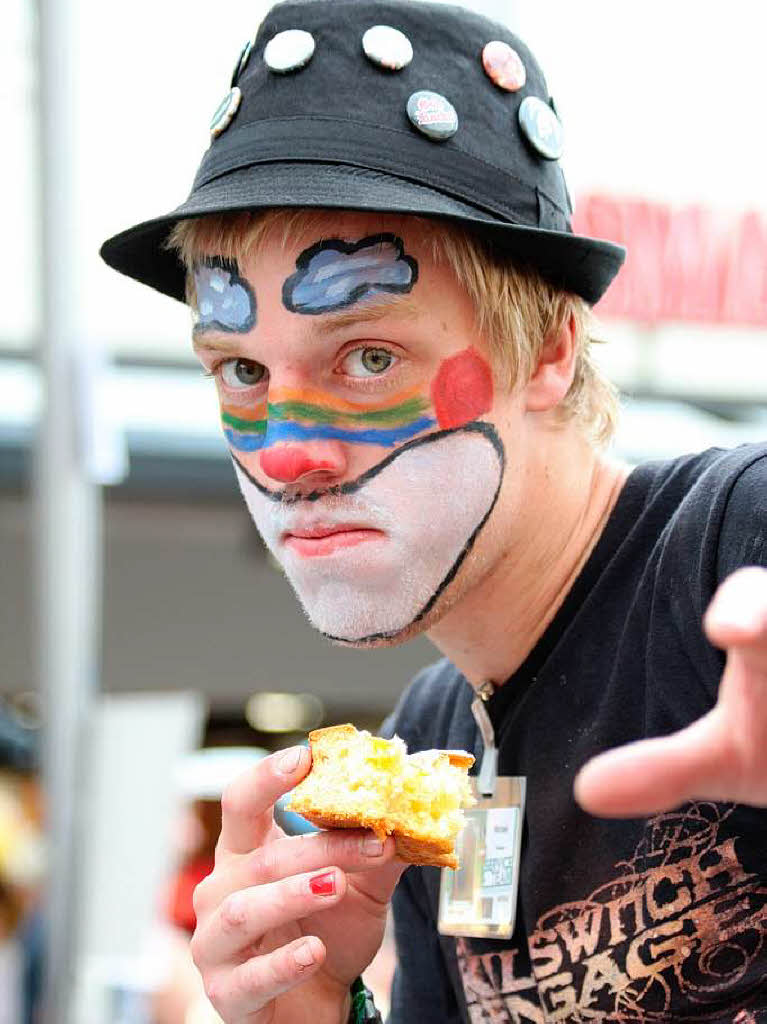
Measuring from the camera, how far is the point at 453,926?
2.12 metres

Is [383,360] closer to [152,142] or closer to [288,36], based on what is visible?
[288,36]

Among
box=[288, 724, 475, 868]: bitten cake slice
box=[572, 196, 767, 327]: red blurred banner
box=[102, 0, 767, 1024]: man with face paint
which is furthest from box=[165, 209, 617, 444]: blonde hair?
box=[572, 196, 767, 327]: red blurred banner

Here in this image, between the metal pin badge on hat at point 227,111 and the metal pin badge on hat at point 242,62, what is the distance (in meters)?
0.03

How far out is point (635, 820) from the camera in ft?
6.23

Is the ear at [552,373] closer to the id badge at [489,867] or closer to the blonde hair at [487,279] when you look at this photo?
the blonde hair at [487,279]

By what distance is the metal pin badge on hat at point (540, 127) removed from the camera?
205cm

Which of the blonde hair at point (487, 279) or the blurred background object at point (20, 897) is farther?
the blurred background object at point (20, 897)

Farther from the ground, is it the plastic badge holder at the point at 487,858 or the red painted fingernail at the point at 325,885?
the red painted fingernail at the point at 325,885

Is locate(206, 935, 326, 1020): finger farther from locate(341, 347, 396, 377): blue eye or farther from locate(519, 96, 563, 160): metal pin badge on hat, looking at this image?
locate(519, 96, 563, 160): metal pin badge on hat

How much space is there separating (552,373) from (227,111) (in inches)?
24.8

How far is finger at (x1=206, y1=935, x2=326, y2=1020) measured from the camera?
1797mm

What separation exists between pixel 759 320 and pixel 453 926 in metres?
7.11

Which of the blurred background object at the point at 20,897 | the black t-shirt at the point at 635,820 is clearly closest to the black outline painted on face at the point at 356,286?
the black t-shirt at the point at 635,820

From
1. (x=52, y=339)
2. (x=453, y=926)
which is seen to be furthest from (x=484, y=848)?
(x=52, y=339)
